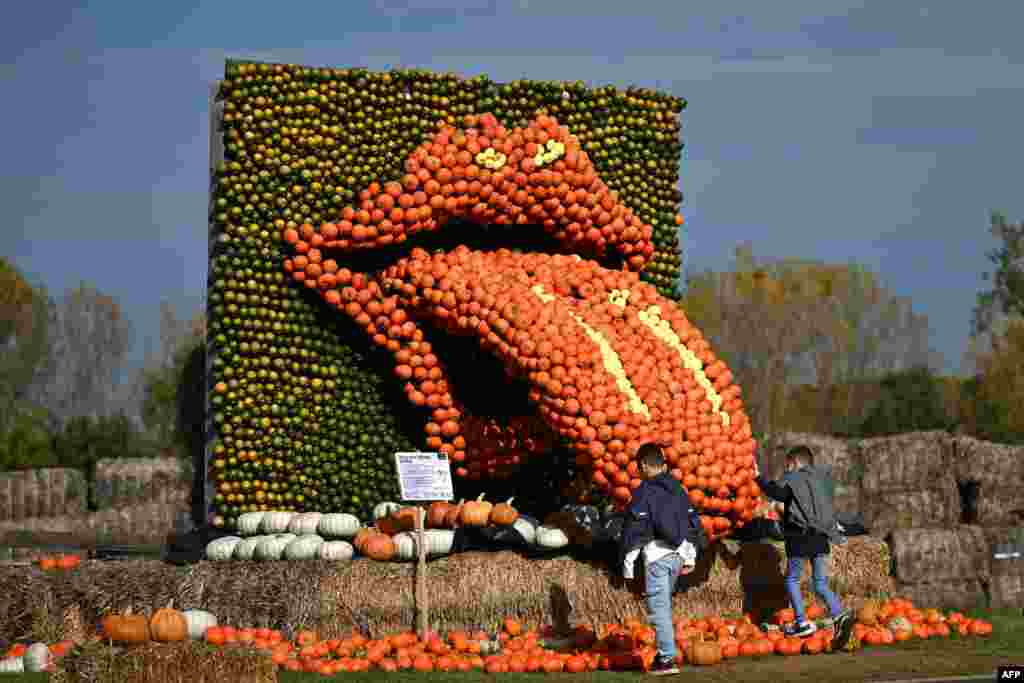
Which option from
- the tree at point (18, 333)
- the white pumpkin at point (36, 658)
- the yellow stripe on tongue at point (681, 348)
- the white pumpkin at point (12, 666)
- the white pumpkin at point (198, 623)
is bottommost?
the white pumpkin at point (12, 666)

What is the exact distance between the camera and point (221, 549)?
47.4 ft

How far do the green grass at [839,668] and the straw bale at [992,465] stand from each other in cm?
1020

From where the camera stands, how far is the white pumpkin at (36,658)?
11.9 m

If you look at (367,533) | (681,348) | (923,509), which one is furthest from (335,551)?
(923,509)

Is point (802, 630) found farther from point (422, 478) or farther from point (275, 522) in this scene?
point (275, 522)

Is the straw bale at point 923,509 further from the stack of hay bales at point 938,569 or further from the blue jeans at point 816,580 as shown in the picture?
the blue jeans at point 816,580

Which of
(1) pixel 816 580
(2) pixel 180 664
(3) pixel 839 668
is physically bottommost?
(3) pixel 839 668

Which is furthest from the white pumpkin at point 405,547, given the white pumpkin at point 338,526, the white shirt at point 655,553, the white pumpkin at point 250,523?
the white shirt at point 655,553

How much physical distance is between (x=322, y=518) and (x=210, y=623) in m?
2.21

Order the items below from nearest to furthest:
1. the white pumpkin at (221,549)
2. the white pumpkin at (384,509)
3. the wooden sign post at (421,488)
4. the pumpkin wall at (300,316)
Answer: the wooden sign post at (421,488)
the white pumpkin at (221,549)
the white pumpkin at (384,509)
the pumpkin wall at (300,316)

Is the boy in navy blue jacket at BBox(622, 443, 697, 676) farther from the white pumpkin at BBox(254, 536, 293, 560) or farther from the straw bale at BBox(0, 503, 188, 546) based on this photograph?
the straw bale at BBox(0, 503, 188, 546)

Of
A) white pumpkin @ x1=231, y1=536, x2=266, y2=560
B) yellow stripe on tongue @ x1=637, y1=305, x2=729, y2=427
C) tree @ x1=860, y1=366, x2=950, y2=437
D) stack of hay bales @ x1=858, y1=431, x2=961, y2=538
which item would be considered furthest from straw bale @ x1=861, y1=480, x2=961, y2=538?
tree @ x1=860, y1=366, x2=950, y2=437

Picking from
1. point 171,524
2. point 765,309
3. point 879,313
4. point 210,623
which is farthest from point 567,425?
point 879,313

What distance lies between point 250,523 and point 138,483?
888 cm
